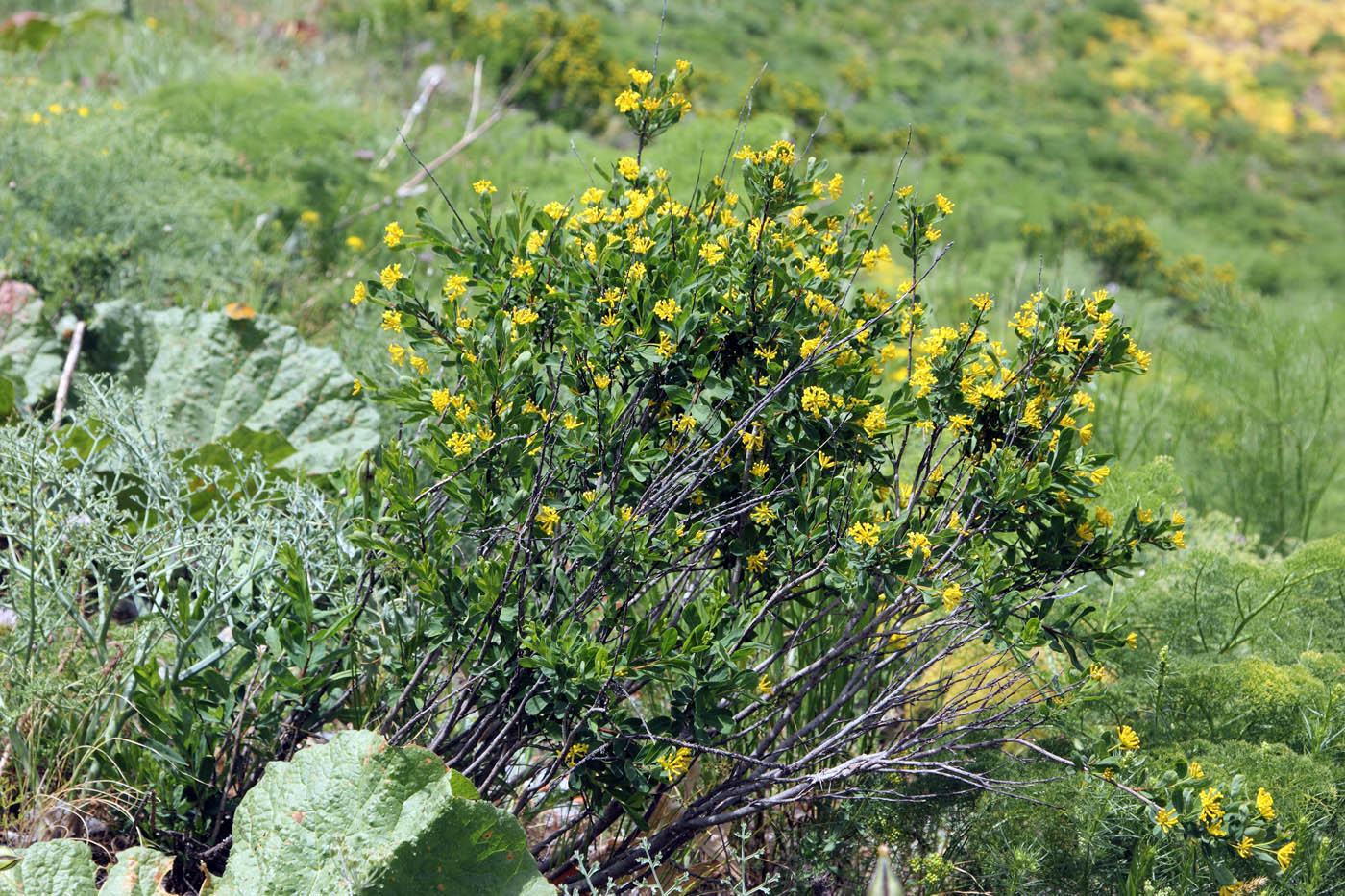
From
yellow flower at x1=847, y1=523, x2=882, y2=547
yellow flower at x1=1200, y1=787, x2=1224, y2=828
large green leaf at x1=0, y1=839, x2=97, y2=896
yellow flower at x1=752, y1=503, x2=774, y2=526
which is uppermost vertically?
yellow flower at x1=847, y1=523, x2=882, y2=547

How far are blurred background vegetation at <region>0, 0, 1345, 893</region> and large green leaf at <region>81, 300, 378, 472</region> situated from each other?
33 cm

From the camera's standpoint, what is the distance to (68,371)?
292 centimetres

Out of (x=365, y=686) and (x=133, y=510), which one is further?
(x=133, y=510)

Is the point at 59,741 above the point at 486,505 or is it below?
below

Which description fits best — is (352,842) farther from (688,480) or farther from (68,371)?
(68,371)

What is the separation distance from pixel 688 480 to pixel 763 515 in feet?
0.46

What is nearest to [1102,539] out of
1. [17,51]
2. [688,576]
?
[688,576]

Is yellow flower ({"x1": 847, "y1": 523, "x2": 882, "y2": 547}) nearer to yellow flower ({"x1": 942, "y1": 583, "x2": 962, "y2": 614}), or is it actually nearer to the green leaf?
yellow flower ({"x1": 942, "y1": 583, "x2": 962, "y2": 614})

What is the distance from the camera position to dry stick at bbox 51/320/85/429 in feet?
9.26

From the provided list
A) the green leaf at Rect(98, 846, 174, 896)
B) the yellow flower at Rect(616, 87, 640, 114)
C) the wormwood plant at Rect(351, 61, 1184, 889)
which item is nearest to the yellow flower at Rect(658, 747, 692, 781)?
the wormwood plant at Rect(351, 61, 1184, 889)

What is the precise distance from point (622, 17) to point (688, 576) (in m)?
11.4

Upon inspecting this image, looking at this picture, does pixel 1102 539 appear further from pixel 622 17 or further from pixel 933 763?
pixel 622 17

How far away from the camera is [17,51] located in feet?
19.6

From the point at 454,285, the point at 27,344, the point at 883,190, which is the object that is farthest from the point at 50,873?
the point at 883,190
